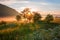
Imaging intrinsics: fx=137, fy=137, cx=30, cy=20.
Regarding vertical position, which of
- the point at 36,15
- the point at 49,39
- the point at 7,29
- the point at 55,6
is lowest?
the point at 49,39

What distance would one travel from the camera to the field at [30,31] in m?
2.35

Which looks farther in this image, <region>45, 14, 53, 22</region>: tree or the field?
<region>45, 14, 53, 22</region>: tree

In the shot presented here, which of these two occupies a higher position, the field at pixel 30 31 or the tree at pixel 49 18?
the tree at pixel 49 18

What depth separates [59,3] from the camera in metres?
2.50

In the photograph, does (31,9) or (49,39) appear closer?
(49,39)

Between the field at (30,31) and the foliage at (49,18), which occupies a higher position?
the foliage at (49,18)

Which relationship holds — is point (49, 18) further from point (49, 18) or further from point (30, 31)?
point (30, 31)

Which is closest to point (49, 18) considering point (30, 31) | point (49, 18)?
point (49, 18)

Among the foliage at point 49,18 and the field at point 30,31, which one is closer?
the field at point 30,31

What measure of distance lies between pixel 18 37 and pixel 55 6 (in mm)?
875

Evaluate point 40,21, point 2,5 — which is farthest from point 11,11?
point 40,21

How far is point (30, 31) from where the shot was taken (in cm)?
240

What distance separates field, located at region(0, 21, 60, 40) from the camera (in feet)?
7.72

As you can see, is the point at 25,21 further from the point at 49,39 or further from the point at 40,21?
the point at 49,39
